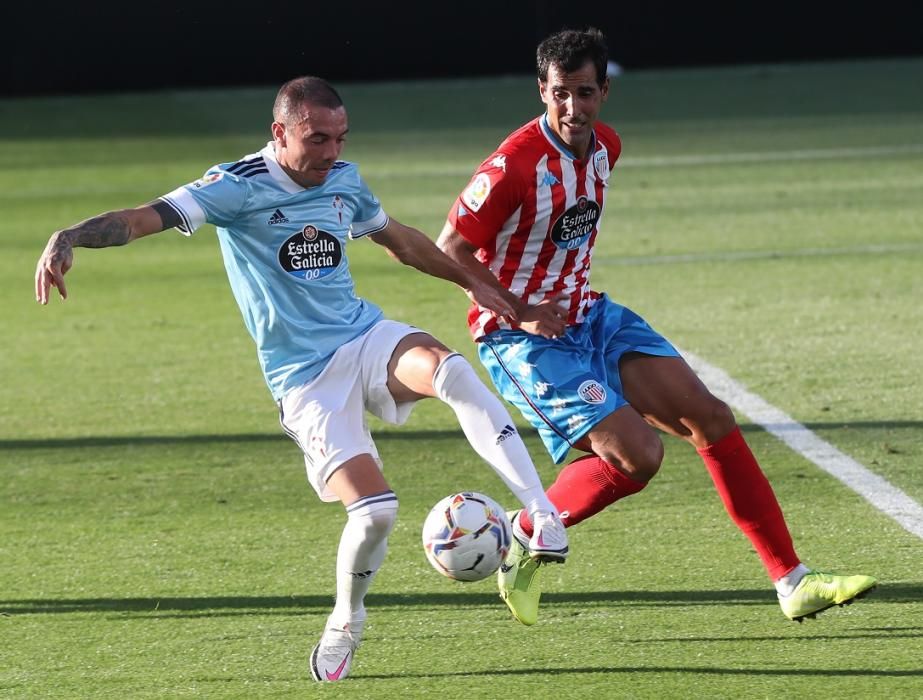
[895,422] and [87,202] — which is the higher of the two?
[895,422]

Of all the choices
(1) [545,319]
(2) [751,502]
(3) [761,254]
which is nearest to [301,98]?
(1) [545,319]

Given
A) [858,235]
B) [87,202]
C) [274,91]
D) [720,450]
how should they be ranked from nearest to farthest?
[720,450]
[858,235]
[87,202]
[274,91]

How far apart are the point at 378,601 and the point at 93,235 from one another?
1.59 metres

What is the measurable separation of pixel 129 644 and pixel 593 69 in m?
2.34

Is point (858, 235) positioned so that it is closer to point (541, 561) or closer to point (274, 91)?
point (541, 561)

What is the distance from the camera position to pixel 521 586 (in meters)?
4.79

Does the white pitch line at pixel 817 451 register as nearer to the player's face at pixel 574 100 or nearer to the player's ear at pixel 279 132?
the player's face at pixel 574 100

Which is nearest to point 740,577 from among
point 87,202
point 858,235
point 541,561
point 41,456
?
point 541,561

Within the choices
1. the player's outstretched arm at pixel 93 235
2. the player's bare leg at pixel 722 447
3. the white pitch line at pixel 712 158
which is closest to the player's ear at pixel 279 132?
the player's outstretched arm at pixel 93 235

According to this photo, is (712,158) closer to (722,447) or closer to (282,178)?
(722,447)

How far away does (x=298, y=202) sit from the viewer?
15.5 ft

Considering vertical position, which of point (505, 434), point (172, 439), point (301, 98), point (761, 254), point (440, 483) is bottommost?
point (761, 254)

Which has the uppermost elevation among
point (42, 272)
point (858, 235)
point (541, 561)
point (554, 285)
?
point (42, 272)

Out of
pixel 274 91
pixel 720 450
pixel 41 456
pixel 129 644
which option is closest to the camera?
pixel 129 644
